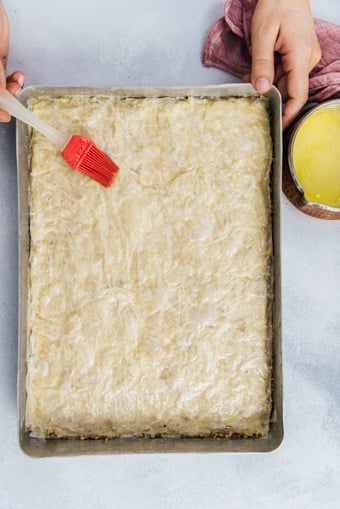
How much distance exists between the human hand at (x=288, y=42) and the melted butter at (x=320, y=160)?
0.07 m

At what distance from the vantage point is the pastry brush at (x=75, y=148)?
4.65 ft

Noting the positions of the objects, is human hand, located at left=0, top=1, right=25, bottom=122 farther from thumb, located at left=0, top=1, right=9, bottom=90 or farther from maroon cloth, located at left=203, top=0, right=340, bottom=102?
maroon cloth, located at left=203, top=0, right=340, bottom=102

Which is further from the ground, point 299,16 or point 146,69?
point 299,16

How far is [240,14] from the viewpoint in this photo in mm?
1682

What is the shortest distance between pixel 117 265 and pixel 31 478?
0.65 meters

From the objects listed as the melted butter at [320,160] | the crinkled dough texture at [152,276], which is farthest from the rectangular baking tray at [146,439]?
the melted butter at [320,160]

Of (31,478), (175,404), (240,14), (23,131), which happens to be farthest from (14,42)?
(31,478)

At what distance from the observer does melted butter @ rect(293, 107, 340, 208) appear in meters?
1.61

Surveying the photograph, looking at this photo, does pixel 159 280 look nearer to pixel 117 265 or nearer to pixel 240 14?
pixel 117 265

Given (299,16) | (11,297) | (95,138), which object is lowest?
(11,297)

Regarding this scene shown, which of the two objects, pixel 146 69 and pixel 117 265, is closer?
pixel 117 265

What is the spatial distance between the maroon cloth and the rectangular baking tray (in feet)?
0.67

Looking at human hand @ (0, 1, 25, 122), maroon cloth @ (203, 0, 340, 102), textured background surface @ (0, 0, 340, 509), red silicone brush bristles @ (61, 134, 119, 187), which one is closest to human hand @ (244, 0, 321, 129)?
maroon cloth @ (203, 0, 340, 102)

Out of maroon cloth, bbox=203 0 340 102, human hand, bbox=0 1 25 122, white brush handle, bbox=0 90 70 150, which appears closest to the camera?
white brush handle, bbox=0 90 70 150
